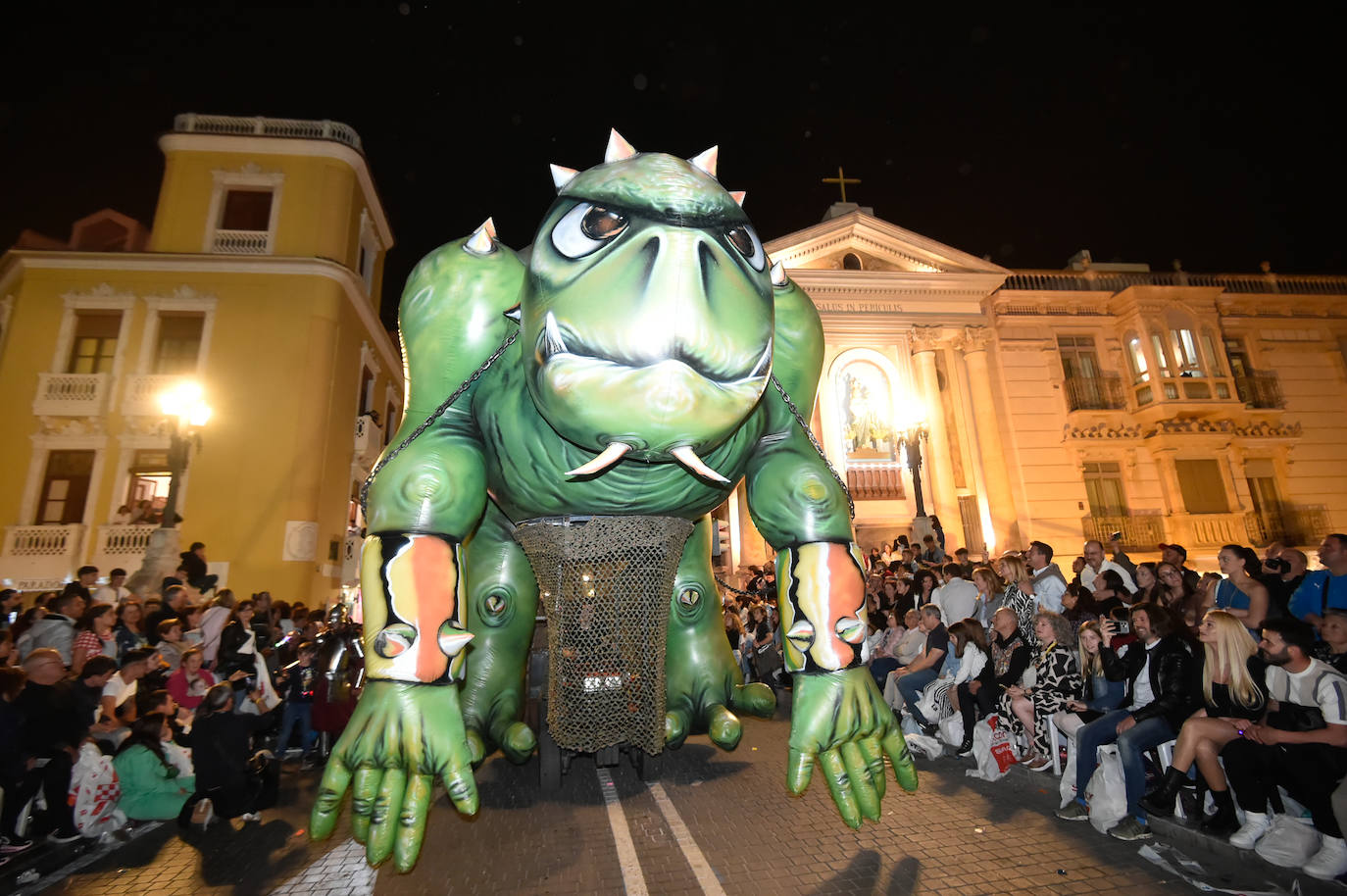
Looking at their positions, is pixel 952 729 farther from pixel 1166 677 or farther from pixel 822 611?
pixel 822 611

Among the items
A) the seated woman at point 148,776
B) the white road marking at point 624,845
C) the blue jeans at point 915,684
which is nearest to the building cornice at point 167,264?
the seated woman at point 148,776

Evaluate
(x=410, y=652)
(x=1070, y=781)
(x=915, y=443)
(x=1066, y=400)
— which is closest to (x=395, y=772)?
(x=410, y=652)

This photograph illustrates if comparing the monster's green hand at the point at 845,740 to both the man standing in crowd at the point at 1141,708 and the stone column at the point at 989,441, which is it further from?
the stone column at the point at 989,441

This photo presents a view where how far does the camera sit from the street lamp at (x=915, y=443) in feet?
50.8

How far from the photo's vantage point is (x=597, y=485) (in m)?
2.04

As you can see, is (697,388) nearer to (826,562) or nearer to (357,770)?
(826,562)

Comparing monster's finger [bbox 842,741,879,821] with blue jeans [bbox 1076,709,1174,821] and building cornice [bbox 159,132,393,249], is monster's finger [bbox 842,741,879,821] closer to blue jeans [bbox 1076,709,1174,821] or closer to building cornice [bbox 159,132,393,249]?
blue jeans [bbox 1076,709,1174,821]

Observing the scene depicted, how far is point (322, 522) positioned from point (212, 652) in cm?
885

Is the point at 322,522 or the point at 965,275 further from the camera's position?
the point at 965,275

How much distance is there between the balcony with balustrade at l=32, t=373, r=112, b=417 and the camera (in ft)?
46.6

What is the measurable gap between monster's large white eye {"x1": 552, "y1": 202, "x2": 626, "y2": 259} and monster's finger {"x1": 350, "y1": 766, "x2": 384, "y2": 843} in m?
1.40

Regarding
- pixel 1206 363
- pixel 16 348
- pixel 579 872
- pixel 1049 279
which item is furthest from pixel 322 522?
pixel 1206 363

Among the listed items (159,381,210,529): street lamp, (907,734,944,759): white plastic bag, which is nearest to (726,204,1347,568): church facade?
(907,734,944,759): white plastic bag

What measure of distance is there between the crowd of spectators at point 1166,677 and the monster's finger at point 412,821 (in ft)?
4.24
